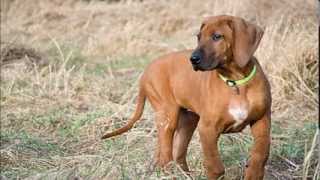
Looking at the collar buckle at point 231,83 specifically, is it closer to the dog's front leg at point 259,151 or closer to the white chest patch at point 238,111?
the white chest patch at point 238,111

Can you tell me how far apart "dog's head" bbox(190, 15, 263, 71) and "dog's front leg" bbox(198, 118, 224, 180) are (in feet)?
1.34

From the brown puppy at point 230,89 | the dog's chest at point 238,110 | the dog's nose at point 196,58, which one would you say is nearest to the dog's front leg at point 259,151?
the brown puppy at point 230,89

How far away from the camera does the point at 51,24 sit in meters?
14.6

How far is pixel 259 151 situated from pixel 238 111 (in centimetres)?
31

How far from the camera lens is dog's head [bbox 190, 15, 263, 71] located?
17.1 feet

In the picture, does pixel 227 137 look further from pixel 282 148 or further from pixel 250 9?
pixel 250 9

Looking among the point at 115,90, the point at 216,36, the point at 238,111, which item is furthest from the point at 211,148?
the point at 115,90

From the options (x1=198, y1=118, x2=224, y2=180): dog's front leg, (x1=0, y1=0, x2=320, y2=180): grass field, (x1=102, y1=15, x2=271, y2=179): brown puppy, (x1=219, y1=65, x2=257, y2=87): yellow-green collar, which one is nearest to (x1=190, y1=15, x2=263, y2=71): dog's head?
(x1=102, y1=15, x2=271, y2=179): brown puppy

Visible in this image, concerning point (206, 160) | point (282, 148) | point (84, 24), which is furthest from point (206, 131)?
point (84, 24)

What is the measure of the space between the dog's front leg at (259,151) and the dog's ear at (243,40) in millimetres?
423

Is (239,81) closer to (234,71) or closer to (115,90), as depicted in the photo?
(234,71)

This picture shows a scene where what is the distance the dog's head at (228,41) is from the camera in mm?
5211

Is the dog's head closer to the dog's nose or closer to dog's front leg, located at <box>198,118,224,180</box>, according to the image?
the dog's nose

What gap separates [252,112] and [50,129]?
2.92 m
